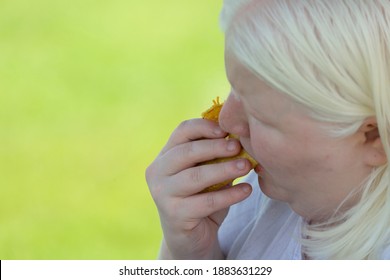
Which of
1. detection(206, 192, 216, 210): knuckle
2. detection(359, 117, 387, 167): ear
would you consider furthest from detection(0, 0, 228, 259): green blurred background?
detection(359, 117, 387, 167): ear

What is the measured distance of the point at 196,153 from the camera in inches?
68.2

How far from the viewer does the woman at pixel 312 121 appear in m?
1.35

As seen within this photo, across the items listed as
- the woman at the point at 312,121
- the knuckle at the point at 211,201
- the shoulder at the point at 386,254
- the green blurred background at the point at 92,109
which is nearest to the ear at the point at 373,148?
the woman at the point at 312,121

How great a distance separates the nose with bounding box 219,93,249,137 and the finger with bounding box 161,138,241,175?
0.11 m

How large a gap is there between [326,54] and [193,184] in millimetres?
492

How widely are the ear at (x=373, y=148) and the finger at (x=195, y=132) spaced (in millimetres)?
370

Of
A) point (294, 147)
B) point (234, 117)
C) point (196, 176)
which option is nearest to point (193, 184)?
point (196, 176)

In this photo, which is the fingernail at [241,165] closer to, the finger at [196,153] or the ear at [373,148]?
the finger at [196,153]

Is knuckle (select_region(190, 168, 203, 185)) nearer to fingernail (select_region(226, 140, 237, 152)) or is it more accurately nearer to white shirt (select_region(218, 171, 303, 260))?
fingernail (select_region(226, 140, 237, 152))

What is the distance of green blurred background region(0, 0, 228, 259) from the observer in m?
4.02

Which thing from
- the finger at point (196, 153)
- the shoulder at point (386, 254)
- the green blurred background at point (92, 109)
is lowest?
the green blurred background at point (92, 109)

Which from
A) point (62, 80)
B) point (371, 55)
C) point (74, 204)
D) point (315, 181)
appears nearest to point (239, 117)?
point (315, 181)
